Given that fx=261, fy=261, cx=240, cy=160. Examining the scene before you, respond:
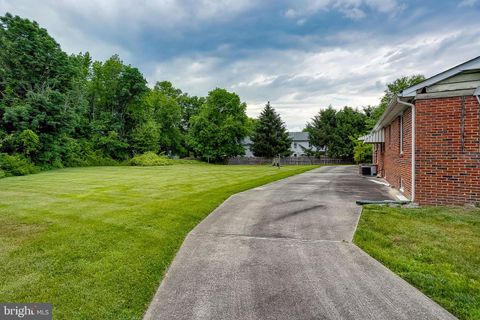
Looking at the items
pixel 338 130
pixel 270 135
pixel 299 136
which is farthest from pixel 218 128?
pixel 299 136

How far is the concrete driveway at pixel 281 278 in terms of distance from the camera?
2429 mm

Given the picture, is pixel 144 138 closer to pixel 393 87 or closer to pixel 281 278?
pixel 393 87

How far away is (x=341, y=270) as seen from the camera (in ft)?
10.7

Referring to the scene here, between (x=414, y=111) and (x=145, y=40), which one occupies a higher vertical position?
(x=145, y=40)

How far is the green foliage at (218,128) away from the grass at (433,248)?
118ft

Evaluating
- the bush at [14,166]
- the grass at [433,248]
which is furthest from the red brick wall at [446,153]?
the bush at [14,166]

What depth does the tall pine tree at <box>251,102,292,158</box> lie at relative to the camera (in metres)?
40.1

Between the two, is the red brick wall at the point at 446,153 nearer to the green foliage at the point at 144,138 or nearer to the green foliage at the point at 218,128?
the green foliage at the point at 144,138

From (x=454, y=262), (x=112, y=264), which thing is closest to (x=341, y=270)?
(x=454, y=262)

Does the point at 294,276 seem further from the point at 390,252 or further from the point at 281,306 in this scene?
the point at 390,252

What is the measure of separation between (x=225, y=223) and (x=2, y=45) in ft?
87.9

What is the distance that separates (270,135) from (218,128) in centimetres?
822

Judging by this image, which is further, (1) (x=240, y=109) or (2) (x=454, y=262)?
(1) (x=240, y=109)

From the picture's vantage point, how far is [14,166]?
1723 centimetres
